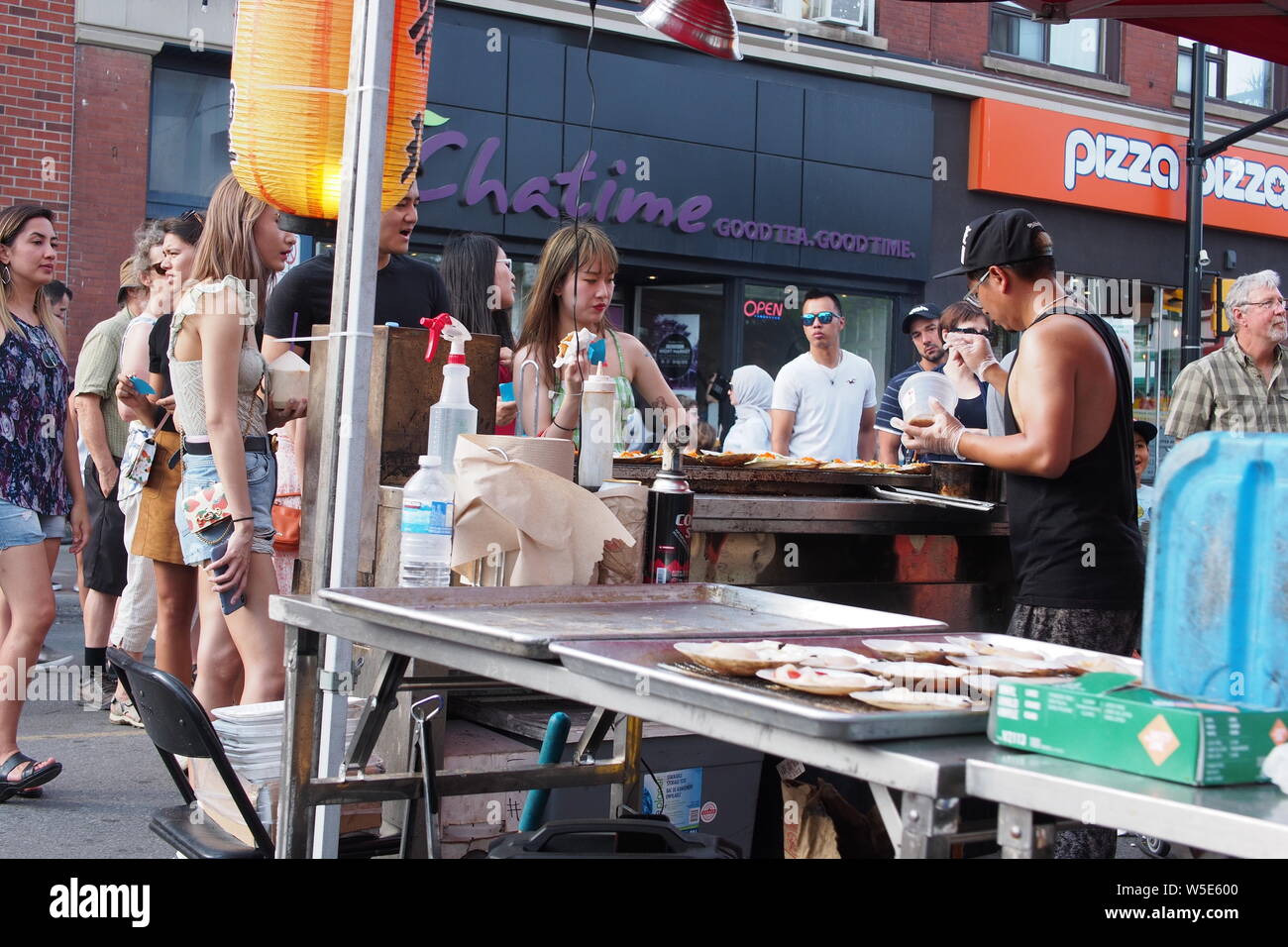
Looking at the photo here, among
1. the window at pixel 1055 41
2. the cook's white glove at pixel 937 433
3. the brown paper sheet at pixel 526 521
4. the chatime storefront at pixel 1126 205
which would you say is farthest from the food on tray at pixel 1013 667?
the window at pixel 1055 41

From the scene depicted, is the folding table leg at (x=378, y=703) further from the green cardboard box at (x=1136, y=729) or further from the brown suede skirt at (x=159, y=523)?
the brown suede skirt at (x=159, y=523)

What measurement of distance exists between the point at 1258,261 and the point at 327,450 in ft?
51.4

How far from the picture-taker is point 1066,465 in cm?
355

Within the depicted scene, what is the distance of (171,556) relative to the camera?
450 cm

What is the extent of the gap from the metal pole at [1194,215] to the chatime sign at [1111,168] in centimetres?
95

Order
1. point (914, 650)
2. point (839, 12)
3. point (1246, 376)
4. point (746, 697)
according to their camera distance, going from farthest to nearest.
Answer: point (839, 12) → point (1246, 376) → point (914, 650) → point (746, 697)

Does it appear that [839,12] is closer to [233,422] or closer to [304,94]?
[233,422]

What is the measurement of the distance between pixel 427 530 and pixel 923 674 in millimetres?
1304

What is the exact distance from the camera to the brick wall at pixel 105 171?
34.8 ft

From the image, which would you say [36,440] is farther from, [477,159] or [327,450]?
[477,159]

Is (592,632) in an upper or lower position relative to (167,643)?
upper

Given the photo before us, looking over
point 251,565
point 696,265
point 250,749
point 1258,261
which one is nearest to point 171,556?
point 251,565

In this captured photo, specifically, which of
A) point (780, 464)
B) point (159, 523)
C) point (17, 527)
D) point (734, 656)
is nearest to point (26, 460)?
point (17, 527)

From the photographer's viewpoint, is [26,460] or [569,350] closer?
[569,350]
